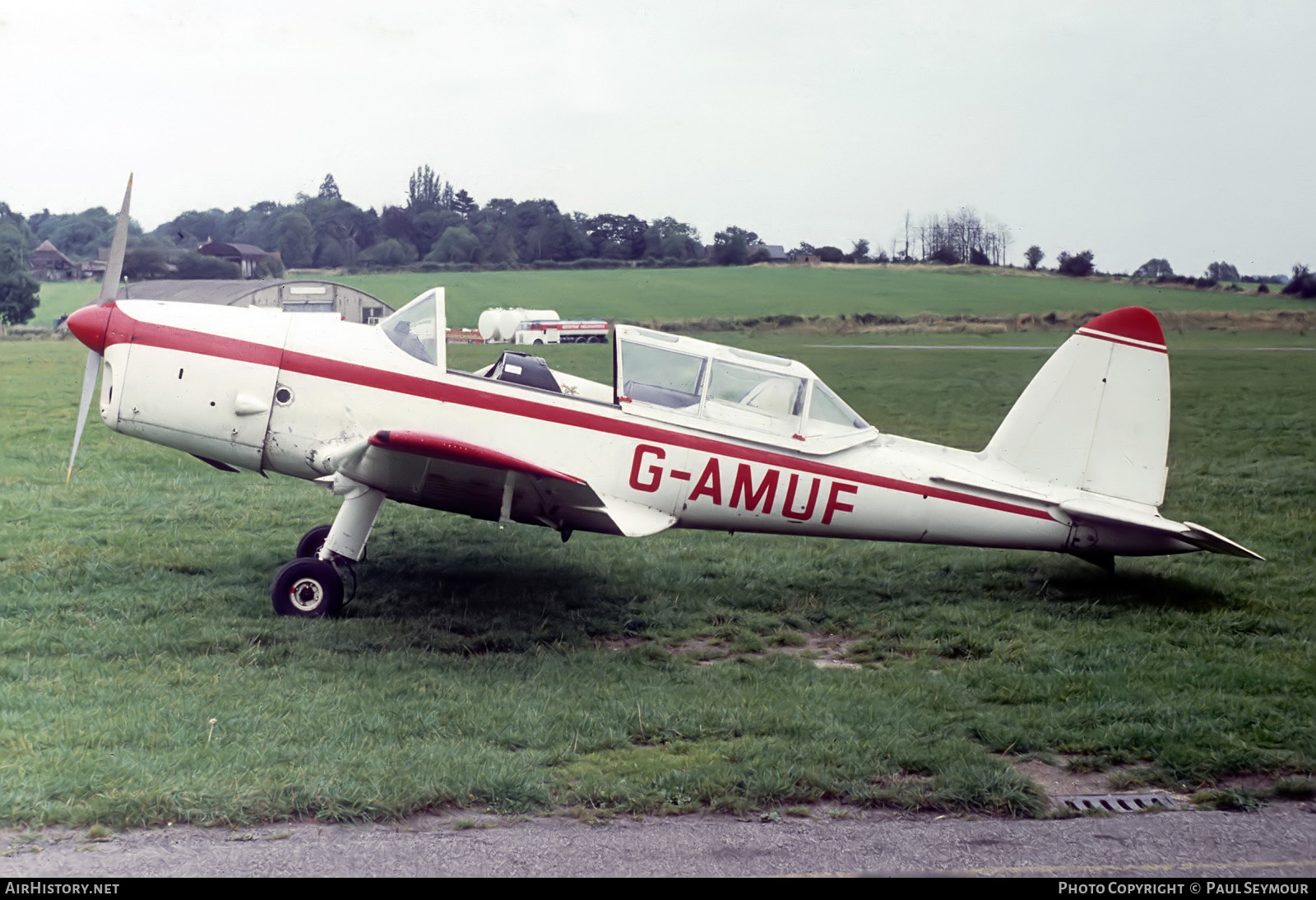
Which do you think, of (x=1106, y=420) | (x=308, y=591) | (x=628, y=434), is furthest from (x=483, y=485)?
(x=1106, y=420)

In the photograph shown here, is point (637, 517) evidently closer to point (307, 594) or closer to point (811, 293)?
point (307, 594)

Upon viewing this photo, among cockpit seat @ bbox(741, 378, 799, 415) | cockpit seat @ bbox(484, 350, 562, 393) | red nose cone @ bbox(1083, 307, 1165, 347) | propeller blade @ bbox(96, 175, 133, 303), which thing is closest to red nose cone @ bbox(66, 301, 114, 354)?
propeller blade @ bbox(96, 175, 133, 303)

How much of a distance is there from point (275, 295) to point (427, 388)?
290 centimetres

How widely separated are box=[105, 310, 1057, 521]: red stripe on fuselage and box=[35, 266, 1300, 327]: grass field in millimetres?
3312

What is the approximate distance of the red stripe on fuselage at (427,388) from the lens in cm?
548

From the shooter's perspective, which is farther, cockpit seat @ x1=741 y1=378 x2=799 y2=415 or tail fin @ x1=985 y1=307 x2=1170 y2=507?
tail fin @ x1=985 y1=307 x2=1170 y2=507

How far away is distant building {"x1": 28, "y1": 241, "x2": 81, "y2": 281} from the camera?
802 cm

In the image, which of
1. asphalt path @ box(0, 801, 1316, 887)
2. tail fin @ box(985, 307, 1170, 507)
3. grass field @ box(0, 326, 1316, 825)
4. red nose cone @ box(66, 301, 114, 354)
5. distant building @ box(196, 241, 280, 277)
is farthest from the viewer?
distant building @ box(196, 241, 280, 277)

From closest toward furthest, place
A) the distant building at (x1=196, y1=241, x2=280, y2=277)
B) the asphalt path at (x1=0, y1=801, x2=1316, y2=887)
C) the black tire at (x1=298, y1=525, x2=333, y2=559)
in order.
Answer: the asphalt path at (x1=0, y1=801, x2=1316, y2=887), the black tire at (x1=298, y1=525, x2=333, y2=559), the distant building at (x1=196, y1=241, x2=280, y2=277)

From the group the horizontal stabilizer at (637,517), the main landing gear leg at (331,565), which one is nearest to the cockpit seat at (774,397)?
the horizontal stabilizer at (637,517)

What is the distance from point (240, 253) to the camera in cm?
845

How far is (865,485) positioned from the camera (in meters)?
5.89

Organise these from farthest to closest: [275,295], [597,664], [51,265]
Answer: [51,265] < [275,295] < [597,664]

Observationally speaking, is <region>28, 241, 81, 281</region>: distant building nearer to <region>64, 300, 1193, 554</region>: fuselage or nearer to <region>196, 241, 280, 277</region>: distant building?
<region>196, 241, 280, 277</region>: distant building
